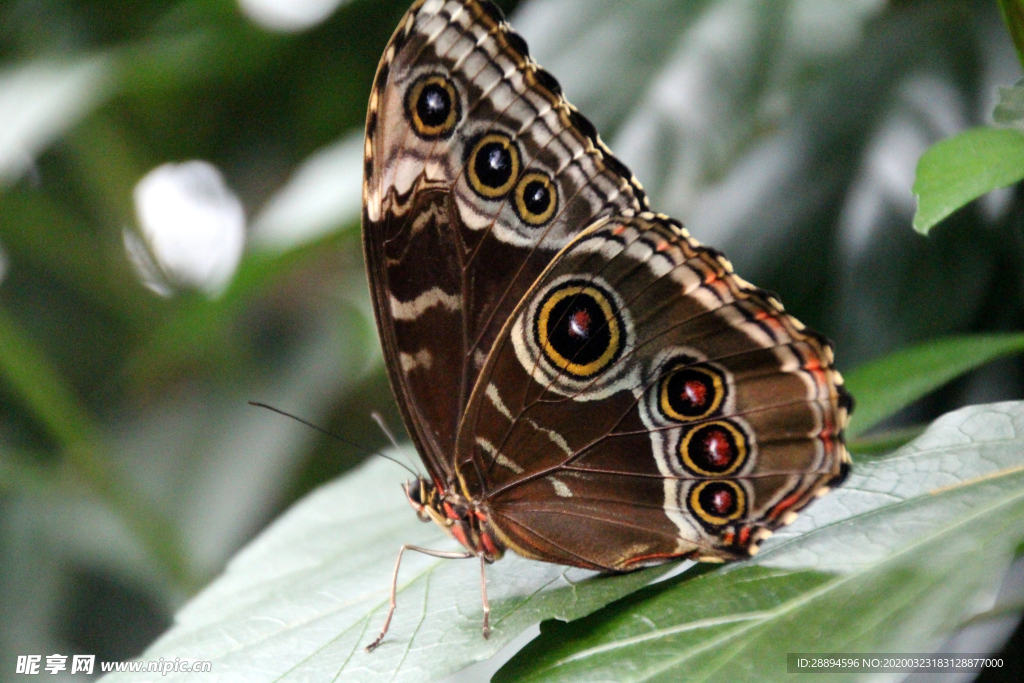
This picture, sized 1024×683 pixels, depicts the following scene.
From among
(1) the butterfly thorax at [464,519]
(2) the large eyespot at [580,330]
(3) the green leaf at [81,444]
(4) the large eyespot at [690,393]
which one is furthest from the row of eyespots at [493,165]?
(3) the green leaf at [81,444]

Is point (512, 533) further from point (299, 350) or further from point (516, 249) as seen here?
point (299, 350)

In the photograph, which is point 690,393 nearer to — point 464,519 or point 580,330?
point 580,330

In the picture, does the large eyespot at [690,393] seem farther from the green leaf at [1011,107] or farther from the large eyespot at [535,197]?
the green leaf at [1011,107]

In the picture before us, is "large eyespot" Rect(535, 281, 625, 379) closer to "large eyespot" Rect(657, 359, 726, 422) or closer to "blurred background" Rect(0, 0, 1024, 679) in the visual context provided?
"large eyespot" Rect(657, 359, 726, 422)

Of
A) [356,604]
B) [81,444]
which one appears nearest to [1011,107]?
[356,604]

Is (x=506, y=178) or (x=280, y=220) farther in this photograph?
(x=280, y=220)

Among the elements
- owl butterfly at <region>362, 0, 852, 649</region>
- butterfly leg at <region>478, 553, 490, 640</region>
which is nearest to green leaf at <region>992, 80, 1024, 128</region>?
owl butterfly at <region>362, 0, 852, 649</region>

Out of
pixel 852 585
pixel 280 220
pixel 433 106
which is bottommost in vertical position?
pixel 852 585
